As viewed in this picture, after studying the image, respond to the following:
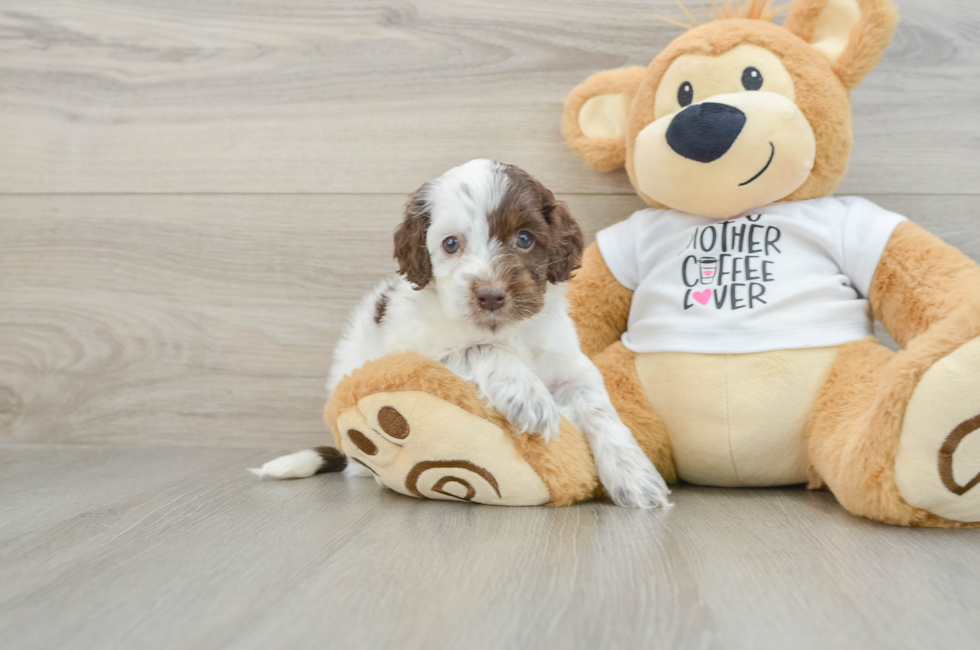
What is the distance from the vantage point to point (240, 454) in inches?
84.0

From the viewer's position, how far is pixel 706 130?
1.51 m

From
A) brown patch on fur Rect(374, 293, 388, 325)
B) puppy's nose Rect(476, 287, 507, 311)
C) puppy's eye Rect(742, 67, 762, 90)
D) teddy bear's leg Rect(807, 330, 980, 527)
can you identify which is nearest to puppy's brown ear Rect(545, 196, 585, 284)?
puppy's nose Rect(476, 287, 507, 311)

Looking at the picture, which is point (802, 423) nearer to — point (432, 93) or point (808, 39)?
point (808, 39)

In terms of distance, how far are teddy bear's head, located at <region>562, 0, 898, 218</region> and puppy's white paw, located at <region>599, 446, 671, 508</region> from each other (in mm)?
601

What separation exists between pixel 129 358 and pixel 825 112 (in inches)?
79.2

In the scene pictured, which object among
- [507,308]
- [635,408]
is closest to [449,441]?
[507,308]

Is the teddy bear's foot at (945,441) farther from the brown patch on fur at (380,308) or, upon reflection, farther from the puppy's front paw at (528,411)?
the brown patch on fur at (380,308)

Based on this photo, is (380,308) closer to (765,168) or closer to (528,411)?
(528,411)

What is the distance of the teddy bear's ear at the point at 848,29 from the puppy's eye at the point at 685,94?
0.31 meters

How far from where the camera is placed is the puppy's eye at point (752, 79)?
1582mm

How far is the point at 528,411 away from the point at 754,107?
801 mm

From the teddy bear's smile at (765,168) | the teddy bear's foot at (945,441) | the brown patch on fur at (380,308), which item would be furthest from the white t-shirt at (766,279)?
the brown patch on fur at (380,308)

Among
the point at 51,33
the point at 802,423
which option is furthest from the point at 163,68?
the point at 802,423

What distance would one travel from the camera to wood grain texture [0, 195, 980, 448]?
2.14 m
